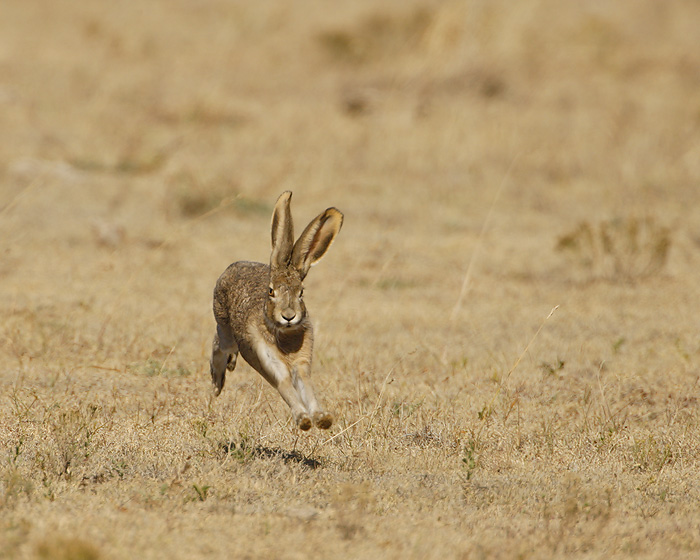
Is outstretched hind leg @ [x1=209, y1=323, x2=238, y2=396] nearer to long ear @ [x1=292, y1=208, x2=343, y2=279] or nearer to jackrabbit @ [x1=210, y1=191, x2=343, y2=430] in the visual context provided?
jackrabbit @ [x1=210, y1=191, x2=343, y2=430]

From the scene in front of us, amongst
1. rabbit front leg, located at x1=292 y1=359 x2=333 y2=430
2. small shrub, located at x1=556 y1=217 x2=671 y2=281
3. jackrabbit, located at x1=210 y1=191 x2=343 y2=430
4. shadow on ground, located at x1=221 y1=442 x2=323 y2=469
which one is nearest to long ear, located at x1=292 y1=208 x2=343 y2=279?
jackrabbit, located at x1=210 y1=191 x2=343 y2=430

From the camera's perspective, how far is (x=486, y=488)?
16.3ft

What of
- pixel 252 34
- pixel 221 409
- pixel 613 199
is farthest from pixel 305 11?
pixel 221 409

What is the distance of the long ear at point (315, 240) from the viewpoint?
5.11 meters

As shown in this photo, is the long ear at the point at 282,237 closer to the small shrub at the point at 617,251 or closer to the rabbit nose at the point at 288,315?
the rabbit nose at the point at 288,315

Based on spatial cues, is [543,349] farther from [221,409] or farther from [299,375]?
[299,375]

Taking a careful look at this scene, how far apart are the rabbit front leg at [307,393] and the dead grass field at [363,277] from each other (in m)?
0.37

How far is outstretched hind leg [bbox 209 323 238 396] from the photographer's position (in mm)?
6013

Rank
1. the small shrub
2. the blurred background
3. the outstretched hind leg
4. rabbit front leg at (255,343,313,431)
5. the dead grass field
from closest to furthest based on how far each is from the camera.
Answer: the dead grass field
rabbit front leg at (255,343,313,431)
the outstretched hind leg
the blurred background
the small shrub

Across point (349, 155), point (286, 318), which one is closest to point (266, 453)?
point (286, 318)

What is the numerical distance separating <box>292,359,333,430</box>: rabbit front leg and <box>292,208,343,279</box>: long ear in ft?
1.58

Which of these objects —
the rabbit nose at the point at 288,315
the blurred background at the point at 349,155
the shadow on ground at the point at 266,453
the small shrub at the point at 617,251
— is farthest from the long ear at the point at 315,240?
the small shrub at the point at 617,251

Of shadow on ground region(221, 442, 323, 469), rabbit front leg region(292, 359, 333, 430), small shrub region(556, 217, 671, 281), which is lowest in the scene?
shadow on ground region(221, 442, 323, 469)

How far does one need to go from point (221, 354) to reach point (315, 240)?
4.21ft
